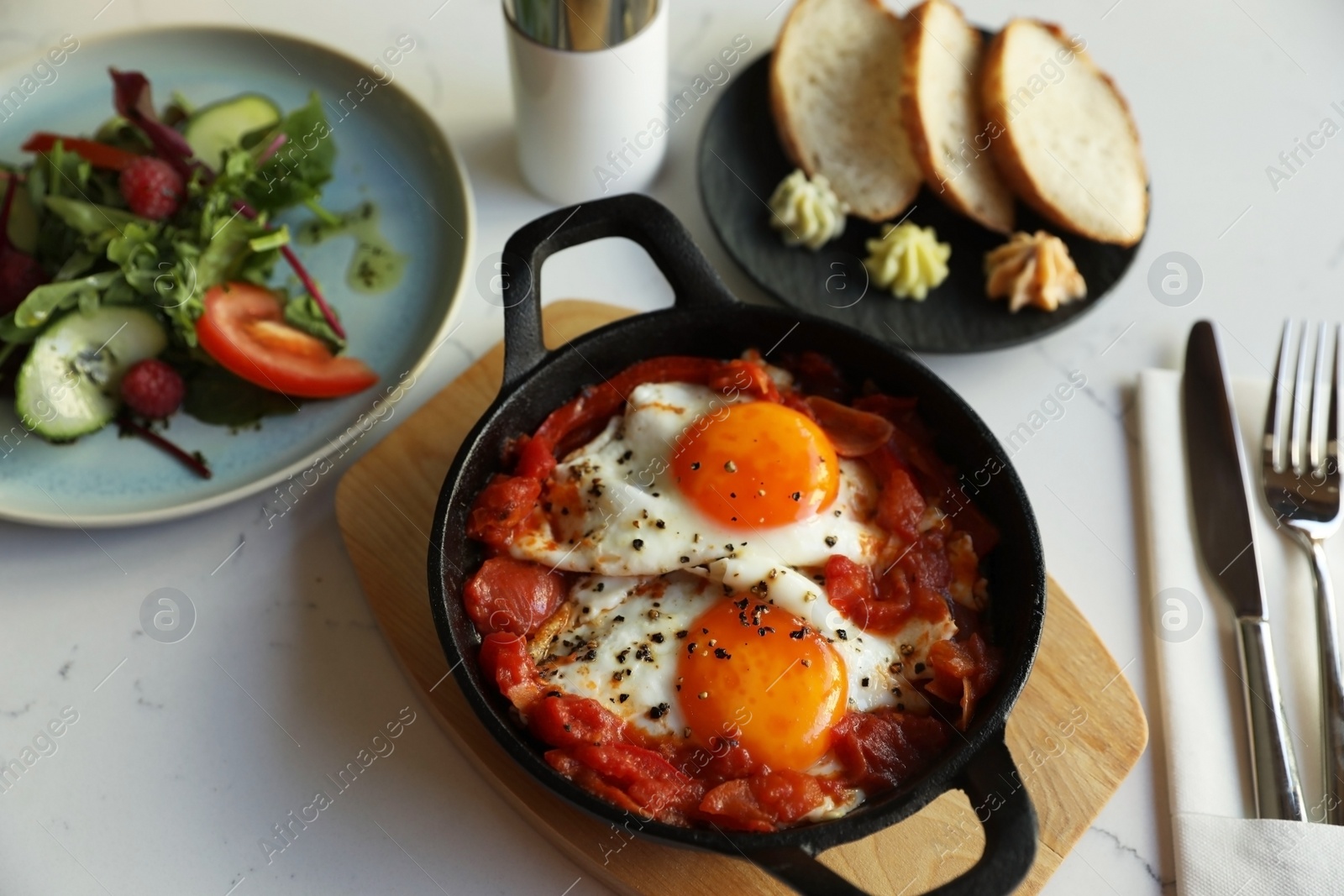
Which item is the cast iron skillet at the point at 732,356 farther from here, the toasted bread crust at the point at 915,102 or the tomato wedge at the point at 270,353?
the toasted bread crust at the point at 915,102

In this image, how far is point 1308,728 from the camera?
2.65m

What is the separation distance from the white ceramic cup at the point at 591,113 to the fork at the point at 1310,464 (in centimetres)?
204

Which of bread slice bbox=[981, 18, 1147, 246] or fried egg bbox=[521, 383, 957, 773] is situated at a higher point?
bread slice bbox=[981, 18, 1147, 246]

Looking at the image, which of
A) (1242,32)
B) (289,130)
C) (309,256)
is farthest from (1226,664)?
(289,130)

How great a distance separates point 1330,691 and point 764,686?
1.49m

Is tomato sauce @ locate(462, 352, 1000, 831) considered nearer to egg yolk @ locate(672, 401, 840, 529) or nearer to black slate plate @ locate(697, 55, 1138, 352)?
egg yolk @ locate(672, 401, 840, 529)

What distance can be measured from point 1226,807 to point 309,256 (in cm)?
306

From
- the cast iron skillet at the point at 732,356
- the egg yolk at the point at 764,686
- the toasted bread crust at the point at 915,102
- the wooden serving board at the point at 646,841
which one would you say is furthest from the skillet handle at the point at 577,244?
the toasted bread crust at the point at 915,102

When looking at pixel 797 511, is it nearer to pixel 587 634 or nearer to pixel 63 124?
pixel 587 634

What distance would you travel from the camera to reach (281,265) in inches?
131

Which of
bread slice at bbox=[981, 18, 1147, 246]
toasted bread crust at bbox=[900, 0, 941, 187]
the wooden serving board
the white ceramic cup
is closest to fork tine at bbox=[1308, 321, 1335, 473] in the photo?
bread slice at bbox=[981, 18, 1147, 246]

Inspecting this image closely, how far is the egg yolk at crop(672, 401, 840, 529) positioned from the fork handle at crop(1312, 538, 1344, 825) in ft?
4.43

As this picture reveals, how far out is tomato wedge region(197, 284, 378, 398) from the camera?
301 cm

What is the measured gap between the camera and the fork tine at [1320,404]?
2.95 meters
